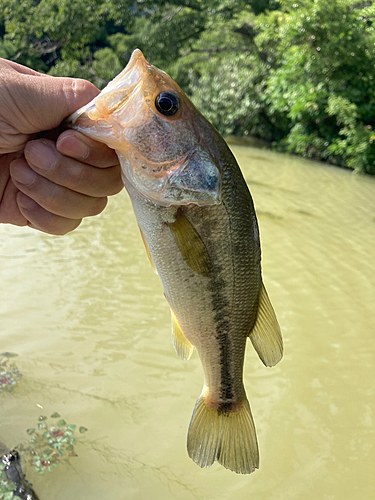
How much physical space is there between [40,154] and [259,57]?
18252mm

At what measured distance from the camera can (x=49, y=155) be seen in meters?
1.52

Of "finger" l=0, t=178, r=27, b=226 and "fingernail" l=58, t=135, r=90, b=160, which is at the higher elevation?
"fingernail" l=58, t=135, r=90, b=160

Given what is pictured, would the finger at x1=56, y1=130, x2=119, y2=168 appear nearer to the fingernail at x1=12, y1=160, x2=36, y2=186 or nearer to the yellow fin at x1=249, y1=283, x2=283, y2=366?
the fingernail at x1=12, y1=160, x2=36, y2=186

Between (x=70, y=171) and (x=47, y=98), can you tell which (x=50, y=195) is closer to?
(x=70, y=171)

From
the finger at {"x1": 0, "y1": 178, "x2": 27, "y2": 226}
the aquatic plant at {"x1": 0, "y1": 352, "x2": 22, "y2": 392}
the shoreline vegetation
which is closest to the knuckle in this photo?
the finger at {"x1": 0, "y1": 178, "x2": 27, "y2": 226}

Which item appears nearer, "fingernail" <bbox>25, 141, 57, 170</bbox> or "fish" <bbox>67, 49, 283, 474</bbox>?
"fish" <bbox>67, 49, 283, 474</bbox>

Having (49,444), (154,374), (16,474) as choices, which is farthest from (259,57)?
(16,474)

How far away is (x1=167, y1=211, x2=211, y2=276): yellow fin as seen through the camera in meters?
1.30

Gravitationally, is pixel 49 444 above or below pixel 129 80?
below

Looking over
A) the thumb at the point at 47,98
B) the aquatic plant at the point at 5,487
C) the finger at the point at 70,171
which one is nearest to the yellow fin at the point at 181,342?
the finger at the point at 70,171

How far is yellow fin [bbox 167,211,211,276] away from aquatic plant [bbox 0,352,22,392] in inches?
80.5

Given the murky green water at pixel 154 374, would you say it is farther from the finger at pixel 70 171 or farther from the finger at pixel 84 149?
the finger at pixel 84 149

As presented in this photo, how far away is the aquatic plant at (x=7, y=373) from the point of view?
2.74m

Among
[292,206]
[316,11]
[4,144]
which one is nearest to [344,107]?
[316,11]
